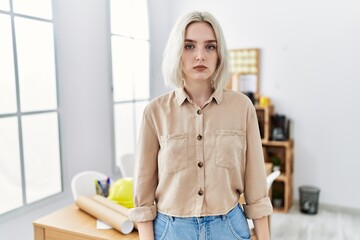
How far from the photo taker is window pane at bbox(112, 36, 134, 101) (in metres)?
3.22

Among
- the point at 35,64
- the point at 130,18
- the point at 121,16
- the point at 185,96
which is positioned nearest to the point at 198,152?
the point at 185,96

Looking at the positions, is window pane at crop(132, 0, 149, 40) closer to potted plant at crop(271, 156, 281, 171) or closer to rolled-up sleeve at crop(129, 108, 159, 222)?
potted plant at crop(271, 156, 281, 171)

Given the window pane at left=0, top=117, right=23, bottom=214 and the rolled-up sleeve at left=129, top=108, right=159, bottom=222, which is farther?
the window pane at left=0, top=117, right=23, bottom=214

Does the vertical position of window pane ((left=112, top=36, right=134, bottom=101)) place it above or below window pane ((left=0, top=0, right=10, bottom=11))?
below

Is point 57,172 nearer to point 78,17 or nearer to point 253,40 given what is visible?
point 78,17

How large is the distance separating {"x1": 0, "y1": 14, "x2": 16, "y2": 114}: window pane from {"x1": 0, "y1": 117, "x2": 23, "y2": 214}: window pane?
0.32 ft

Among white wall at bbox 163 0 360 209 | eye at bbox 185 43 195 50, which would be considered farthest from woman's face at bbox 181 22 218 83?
white wall at bbox 163 0 360 209

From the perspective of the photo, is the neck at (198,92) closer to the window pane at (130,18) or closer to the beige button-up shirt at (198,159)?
the beige button-up shirt at (198,159)

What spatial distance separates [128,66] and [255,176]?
102 inches

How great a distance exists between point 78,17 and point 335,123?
2630mm

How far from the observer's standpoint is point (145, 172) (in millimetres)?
1059

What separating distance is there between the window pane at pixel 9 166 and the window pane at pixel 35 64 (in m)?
0.17

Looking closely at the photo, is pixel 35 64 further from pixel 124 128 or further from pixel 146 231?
pixel 146 231

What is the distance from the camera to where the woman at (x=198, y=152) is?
100 centimetres
